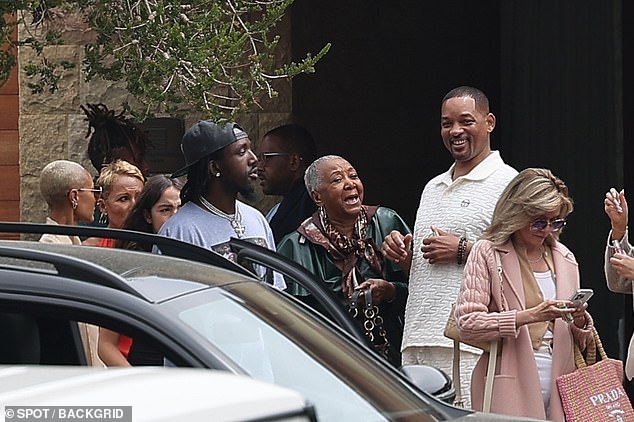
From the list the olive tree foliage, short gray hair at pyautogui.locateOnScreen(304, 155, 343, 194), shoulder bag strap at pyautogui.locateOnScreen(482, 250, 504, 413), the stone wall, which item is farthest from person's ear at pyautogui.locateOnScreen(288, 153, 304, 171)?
shoulder bag strap at pyautogui.locateOnScreen(482, 250, 504, 413)

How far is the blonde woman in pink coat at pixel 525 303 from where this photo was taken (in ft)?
18.9

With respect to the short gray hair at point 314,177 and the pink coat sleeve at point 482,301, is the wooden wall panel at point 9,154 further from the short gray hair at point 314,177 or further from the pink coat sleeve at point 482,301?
the pink coat sleeve at point 482,301

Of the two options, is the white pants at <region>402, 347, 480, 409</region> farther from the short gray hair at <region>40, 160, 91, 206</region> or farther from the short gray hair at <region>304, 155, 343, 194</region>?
the short gray hair at <region>40, 160, 91, 206</region>

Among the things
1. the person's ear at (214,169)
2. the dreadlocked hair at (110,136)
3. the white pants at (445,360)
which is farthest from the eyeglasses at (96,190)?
the white pants at (445,360)

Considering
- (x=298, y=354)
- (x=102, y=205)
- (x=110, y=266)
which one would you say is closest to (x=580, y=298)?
(x=298, y=354)

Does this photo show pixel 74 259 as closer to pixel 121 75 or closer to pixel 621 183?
pixel 121 75

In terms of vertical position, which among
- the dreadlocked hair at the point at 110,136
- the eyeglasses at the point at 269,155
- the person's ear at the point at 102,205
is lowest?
the person's ear at the point at 102,205

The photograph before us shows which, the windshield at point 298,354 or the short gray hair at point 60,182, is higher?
the short gray hair at point 60,182

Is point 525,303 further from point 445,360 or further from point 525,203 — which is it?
point 445,360

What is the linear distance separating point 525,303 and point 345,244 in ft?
3.96

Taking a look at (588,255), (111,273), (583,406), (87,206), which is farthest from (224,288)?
(588,255)

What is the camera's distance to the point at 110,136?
27.6ft

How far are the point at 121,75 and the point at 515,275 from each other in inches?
74.4

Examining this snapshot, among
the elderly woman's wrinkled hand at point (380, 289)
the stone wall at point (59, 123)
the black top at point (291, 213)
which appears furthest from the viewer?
the stone wall at point (59, 123)
